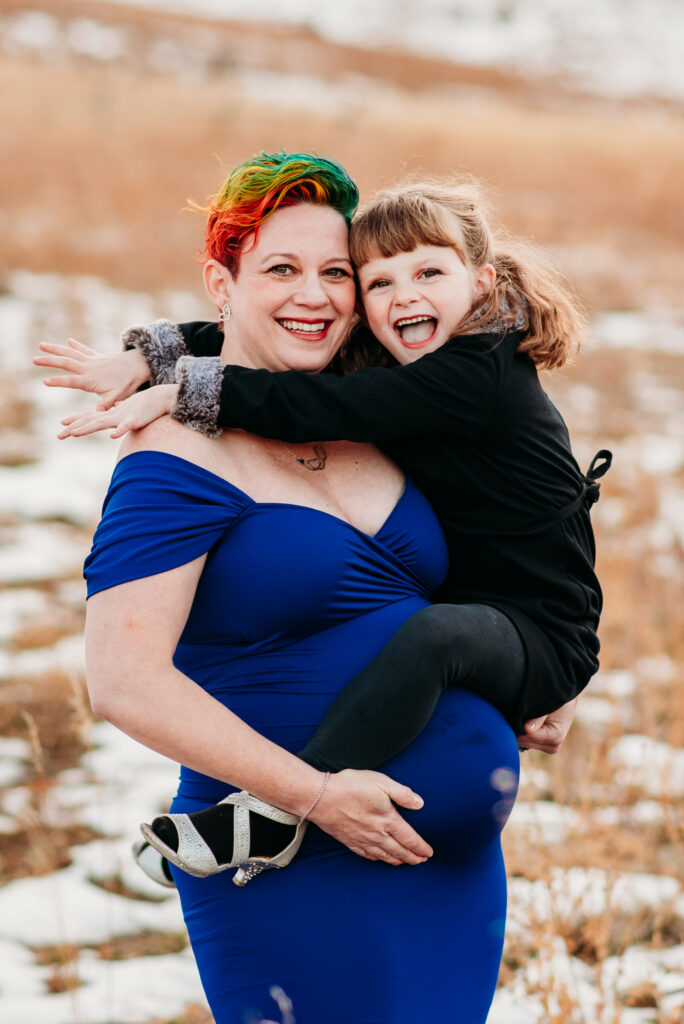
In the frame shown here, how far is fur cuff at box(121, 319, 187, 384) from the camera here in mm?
2123

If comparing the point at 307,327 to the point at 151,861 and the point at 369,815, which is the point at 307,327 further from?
the point at 151,861

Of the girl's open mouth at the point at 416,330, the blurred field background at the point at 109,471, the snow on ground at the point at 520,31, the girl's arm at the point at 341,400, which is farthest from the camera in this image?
the snow on ground at the point at 520,31

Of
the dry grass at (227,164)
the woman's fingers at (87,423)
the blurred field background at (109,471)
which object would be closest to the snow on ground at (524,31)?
the blurred field background at (109,471)

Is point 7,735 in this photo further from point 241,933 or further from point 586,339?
point 586,339

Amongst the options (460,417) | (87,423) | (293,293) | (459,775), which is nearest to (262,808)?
(459,775)

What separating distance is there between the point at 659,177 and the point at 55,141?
8.69 metres

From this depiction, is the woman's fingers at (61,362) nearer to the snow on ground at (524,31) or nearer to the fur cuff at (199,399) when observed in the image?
the fur cuff at (199,399)

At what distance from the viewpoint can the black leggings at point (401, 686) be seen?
Result: 5.59 feet

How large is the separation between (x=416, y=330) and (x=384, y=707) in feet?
3.06

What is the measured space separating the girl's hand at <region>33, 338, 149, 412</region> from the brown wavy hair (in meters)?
0.53

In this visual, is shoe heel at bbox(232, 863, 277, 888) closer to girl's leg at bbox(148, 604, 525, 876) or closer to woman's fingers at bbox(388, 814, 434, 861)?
girl's leg at bbox(148, 604, 525, 876)

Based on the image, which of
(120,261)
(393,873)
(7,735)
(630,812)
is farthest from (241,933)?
(120,261)

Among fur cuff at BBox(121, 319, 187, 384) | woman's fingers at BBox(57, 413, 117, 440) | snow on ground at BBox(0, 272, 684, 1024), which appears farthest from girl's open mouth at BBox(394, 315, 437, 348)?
snow on ground at BBox(0, 272, 684, 1024)

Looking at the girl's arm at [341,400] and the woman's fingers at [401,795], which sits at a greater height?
the girl's arm at [341,400]
